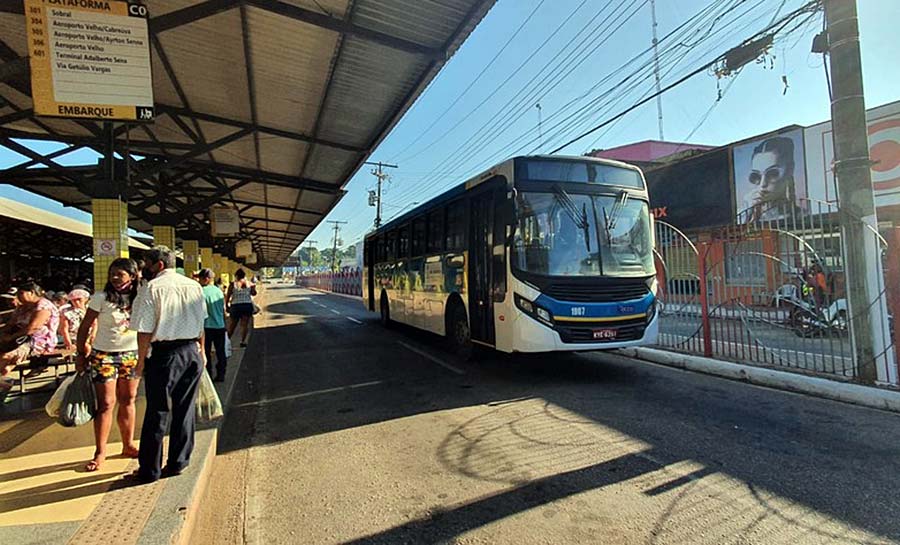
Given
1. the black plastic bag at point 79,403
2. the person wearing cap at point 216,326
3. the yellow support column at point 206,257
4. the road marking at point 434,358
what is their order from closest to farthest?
the black plastic bag at point 79,403, the person wearing cap at point 216,326, the road marking at point 434,358, the yellow support column at point 206,257

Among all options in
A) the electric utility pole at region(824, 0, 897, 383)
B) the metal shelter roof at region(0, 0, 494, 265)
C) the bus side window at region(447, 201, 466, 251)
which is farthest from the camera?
the bus side window at region(447, 201, 466, 251)

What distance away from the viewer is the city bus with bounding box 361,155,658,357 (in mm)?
6941

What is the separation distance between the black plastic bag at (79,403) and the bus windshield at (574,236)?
5.10 meters

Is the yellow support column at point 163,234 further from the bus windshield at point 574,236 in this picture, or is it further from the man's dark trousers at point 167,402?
the man's dark trousers at point 167,402

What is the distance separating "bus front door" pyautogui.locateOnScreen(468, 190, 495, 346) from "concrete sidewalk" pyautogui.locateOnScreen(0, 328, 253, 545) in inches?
165

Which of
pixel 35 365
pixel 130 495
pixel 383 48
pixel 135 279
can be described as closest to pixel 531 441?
pixel 130 495

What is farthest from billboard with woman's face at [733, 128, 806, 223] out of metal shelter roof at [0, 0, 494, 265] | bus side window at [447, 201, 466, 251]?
metal shelter roof at [0, 0, 494, 265]

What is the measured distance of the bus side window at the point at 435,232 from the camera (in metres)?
10.1

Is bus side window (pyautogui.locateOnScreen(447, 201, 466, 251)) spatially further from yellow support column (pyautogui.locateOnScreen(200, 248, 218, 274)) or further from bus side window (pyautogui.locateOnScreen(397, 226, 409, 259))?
yellow support column (pyautogui.locateOnScreen(200, 248, 218, 274))

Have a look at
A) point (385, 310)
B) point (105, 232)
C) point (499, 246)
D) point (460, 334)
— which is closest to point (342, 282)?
point (385, 310)

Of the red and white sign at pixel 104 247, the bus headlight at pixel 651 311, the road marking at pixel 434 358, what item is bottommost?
the road marking at pixel 434 358

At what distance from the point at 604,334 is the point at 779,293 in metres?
3.25

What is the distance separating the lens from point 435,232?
10.5 m

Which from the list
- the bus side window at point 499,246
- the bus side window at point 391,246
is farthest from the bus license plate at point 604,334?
the bus side window at point 391,246
